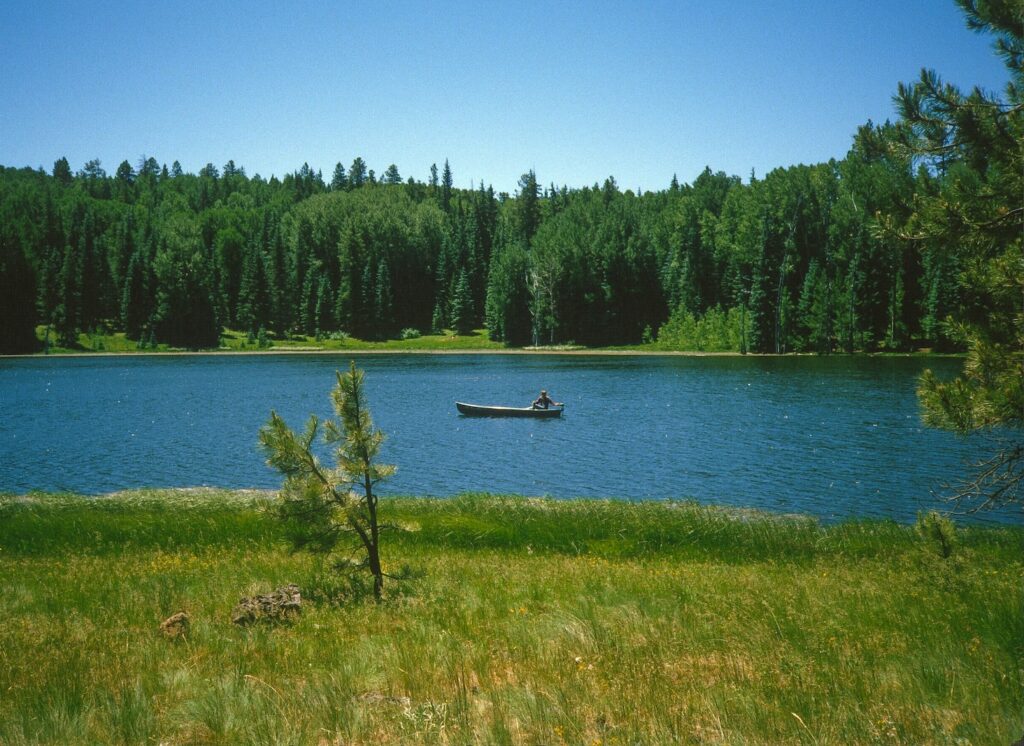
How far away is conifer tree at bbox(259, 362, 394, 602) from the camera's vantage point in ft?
37.2

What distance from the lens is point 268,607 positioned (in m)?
10.6

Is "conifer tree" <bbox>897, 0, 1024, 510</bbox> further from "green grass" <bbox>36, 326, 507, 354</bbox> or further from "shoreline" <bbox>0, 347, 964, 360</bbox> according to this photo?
"green grass" <bbox>36, 326, 507, 354</bbox>

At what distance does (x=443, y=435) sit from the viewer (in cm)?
4738

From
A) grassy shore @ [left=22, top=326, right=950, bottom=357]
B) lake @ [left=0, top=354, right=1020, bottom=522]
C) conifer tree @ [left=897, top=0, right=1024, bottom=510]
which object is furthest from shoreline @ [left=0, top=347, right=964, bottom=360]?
conifer tree @ [left=897, top=0, right=1024, bottom=510]

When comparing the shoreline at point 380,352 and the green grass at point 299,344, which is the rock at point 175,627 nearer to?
the shoreline at point 380,352

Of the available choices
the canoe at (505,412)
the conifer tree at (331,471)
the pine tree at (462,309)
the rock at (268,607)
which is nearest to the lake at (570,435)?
the canoe at (505,412)

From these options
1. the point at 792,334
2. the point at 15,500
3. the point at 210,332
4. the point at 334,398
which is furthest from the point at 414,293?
the point at 334,398

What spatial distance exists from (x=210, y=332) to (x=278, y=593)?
138043 millimetres

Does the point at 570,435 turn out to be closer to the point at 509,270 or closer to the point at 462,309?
the point at 509,270

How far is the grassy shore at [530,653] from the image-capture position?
5859mm

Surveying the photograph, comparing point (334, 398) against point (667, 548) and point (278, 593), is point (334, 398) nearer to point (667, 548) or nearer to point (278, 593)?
point (278, 593)

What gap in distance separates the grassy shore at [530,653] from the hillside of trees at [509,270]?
259 feet

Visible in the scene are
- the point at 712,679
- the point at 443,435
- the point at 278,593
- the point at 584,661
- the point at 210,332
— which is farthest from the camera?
the point at 210,332

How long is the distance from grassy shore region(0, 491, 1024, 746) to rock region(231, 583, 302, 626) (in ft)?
0.81
